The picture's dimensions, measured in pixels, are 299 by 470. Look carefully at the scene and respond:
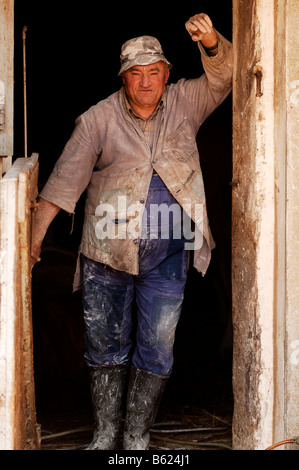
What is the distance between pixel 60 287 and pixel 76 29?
286 centimetres

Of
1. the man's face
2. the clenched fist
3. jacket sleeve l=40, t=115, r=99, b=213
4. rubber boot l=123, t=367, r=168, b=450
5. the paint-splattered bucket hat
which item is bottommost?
rubber boot l=123, t=367, r=168, b=450

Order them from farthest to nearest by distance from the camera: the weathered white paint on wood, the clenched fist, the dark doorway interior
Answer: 1. the dark doorway interior
2. the clenched fist
3. the weathered white paint on wood

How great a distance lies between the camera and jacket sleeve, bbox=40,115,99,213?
144 inches

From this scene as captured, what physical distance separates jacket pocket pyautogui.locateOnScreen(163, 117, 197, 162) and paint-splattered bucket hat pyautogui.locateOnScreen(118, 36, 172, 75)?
39 cm

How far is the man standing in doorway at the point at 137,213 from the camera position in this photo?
369cm

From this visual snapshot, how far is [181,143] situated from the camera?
149 inches

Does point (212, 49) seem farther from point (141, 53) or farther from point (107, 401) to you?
point (107, 401)

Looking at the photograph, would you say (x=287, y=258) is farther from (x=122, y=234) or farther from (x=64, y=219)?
(x=64, y=219)

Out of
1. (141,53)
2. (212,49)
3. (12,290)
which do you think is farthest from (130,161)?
(12,290)

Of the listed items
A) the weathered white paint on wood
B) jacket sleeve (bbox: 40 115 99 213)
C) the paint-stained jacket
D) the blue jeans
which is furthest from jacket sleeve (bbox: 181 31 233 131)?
the weathered white paint on wood

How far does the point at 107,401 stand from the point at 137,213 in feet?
3.44

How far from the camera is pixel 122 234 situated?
146 inches

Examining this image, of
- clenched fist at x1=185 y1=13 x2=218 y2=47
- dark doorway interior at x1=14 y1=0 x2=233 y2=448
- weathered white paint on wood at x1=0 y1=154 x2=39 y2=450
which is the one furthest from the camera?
dark doorway interior at x1=14 y1=0 x2=233 y2=448

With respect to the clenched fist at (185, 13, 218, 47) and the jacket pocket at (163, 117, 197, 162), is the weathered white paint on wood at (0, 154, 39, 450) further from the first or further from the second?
the clenched fist at (185, 13, 218, 47)
